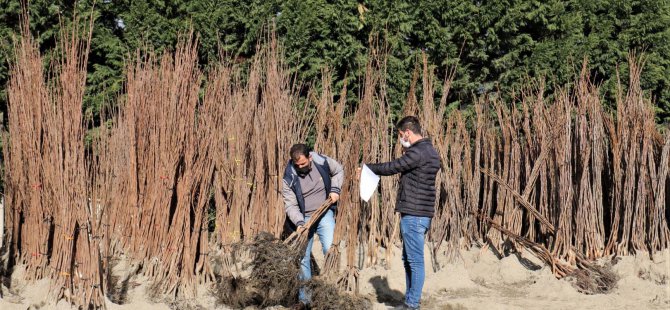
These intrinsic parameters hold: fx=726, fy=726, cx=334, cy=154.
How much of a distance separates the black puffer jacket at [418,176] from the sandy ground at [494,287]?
38.7 inches

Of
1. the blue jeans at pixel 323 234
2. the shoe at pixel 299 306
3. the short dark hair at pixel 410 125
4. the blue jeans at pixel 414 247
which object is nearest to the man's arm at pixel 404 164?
the short dark hair at pixel 410 125

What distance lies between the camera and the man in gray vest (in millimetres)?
4715

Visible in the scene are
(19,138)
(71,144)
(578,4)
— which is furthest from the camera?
(578,4)

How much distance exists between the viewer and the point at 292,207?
4711mm

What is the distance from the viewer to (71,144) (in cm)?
389

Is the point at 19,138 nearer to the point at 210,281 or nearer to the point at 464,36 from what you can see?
the point at 210,281

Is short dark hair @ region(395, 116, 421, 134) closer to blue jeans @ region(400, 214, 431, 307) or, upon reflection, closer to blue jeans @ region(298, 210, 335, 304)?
blue jeans @ region(400, 214, 431, 307)

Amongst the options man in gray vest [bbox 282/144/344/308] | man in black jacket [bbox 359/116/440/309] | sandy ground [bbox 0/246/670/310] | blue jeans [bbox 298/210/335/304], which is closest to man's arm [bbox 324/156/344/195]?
man in gray vest [bbox 282/144/344/308]

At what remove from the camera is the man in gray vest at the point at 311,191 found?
471 cm

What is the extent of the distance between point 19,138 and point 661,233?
16.6 ft

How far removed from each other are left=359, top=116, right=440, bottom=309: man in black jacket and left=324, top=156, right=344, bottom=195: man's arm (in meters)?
0.31

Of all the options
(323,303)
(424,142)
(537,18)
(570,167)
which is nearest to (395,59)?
(537,18)

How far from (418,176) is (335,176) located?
22.9 inches

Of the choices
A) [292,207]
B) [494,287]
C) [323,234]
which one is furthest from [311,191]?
[494,287]
